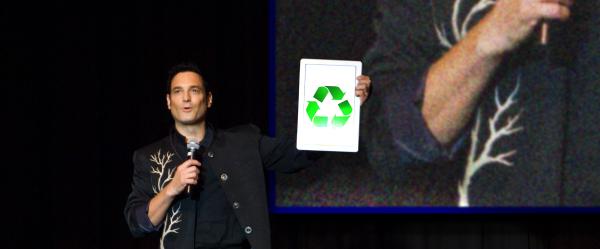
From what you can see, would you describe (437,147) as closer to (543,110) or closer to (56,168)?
(543,110)

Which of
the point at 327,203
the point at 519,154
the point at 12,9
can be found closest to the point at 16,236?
the point at 12,9

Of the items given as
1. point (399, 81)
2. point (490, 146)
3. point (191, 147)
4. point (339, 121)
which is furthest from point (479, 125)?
point (191, 147)

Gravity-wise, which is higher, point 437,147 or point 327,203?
point 437,147

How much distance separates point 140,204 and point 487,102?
1718mm

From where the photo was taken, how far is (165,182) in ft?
7.54

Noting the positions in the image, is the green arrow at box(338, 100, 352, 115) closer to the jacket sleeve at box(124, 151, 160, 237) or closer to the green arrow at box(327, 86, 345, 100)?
the green arrow at box(327, 86, 345, 100)

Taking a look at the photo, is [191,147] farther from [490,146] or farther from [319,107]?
[490,146]

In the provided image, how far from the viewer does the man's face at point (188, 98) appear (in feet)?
7.58

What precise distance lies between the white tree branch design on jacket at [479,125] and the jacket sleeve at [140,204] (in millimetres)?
1539

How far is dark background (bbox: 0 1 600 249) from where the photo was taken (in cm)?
325

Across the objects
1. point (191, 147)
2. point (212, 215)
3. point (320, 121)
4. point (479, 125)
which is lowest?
point (212, 215)

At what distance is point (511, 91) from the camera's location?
3459mm

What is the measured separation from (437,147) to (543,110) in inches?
18.4

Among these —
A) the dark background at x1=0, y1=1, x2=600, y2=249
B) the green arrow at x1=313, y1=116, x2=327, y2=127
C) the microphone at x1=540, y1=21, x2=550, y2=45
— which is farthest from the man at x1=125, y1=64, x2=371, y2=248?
the microphone at x1=540, y1=21, x2=550, y2=45
